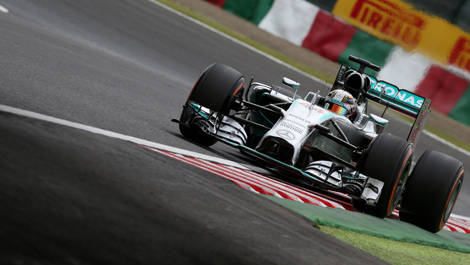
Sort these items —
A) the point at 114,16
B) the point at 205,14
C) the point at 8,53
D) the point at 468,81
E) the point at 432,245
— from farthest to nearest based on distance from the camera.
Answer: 1. the point at 205,14
2. the point at 468,81
3. the point at 114,16
4. the point at 8,53
5. the point at 432,245

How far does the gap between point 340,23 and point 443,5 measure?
2.10 m

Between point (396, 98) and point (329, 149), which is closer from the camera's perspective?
point (329, 149)

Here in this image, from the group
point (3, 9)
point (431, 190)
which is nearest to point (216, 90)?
point (431, 190)

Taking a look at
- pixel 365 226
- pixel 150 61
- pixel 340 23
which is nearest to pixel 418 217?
pixel 365 226

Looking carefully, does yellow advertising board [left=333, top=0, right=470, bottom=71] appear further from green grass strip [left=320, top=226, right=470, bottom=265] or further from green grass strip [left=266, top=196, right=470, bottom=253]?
green grass strip [left=320, top=226, right=470, bottom=265]

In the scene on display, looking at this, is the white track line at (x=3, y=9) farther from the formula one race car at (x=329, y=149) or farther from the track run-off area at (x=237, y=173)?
the track run-off area at (x=237, y=173)

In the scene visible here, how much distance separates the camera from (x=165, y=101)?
449 inches

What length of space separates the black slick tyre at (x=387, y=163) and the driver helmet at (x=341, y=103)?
165 centimetres

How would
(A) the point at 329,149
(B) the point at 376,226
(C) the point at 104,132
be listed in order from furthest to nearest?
(A) the point at 329,149
(B) the point at 376,226
(C) the point at 104,132

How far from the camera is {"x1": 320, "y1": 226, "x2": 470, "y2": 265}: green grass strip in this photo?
22.3ft

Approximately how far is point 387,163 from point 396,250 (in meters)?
1.19

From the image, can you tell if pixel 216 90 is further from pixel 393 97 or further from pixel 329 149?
pixel 393 97

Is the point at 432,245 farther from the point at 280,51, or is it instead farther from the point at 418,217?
the point at 280,51

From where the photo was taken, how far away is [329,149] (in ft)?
29.7
